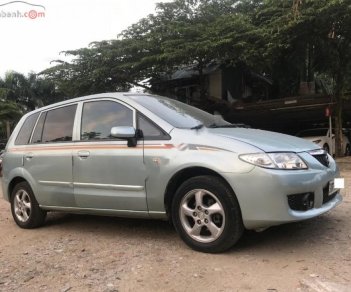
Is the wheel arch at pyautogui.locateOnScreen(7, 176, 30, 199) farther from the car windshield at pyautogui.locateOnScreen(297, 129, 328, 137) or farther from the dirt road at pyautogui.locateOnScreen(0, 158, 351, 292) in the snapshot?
the car windshield at pyautogui.locateOnScreen(297, 129, 328, 137)

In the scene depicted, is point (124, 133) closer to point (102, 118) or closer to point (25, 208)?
point (102, 118)

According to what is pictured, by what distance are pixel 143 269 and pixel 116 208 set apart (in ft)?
3.67

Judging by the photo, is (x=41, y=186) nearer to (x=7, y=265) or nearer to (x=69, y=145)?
(x=69, y=145)

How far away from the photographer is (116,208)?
5363 mm

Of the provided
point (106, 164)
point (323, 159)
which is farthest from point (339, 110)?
point (106, 164)

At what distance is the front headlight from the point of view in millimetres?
4375

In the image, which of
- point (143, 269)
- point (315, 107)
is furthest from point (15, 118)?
point (143, 269)

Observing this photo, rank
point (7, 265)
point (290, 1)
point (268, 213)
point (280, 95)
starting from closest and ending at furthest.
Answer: point (268, 213), point (7, 265), point (290, 1), point (280, 95)

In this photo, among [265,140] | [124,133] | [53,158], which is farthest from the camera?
[53,158]

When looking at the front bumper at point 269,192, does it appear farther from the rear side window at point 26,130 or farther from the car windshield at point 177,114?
the rear side window at point 26,130

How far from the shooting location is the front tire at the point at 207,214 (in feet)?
14.8

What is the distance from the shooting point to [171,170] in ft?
15.9

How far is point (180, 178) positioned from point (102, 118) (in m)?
1.41

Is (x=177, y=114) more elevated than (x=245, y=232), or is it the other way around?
(x=177, y=114)
